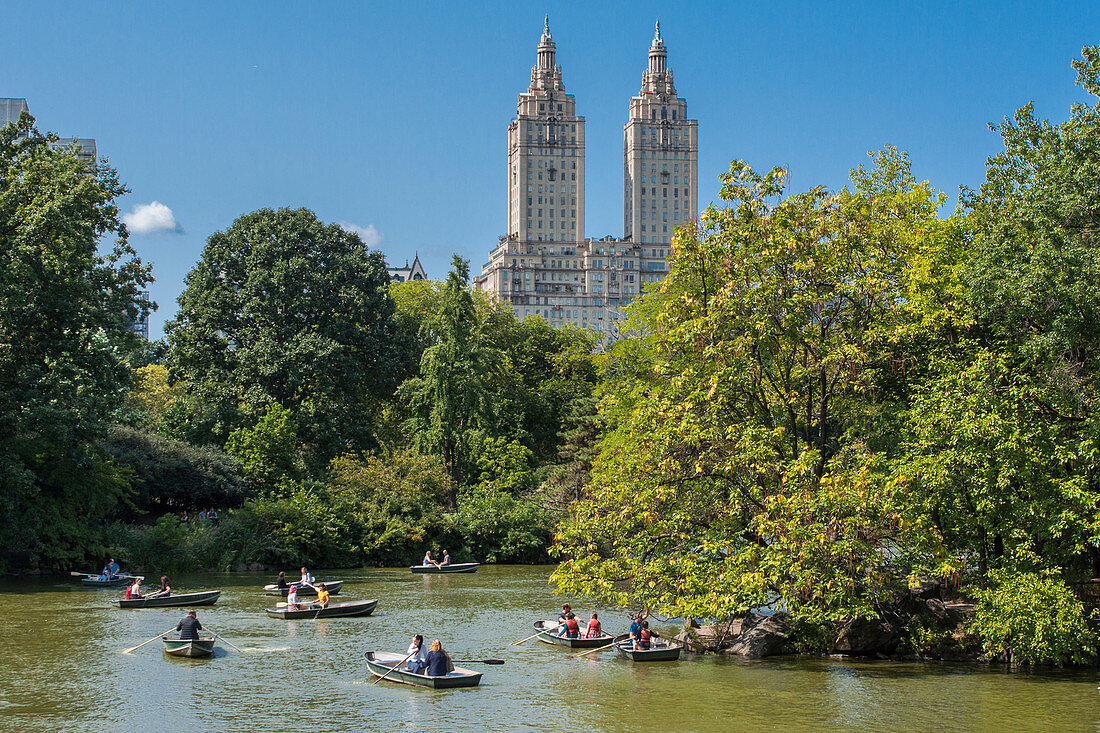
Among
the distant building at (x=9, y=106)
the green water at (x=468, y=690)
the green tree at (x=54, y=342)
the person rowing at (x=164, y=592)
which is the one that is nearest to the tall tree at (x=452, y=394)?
the green tree at (x=54, y=342)

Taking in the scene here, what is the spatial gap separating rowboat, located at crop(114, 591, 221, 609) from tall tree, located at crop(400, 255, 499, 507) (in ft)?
72.2

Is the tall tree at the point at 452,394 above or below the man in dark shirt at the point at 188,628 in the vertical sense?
above

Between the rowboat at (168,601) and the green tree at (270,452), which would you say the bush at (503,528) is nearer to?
the green tree at (270,452)

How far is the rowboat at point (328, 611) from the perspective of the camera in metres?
32.1

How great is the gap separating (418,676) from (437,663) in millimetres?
489

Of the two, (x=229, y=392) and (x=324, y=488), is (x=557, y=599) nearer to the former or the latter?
(x=324, y=488)

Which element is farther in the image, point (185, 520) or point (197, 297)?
point (197, 297)

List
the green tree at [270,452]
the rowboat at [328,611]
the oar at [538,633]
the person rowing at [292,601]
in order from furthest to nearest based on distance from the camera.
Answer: the green tree at [270,452] → the person rowing at [292,601] → the rowboat at [328,611] → the oar at [538,633]

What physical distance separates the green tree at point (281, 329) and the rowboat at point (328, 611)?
68.7 ft

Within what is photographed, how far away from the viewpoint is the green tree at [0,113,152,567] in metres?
37.3

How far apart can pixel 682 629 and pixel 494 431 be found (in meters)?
29.1

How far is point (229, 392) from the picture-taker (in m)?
53.8

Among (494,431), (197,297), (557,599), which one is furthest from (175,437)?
(557,599)

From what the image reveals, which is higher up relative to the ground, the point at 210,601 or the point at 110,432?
the point at 110,432
